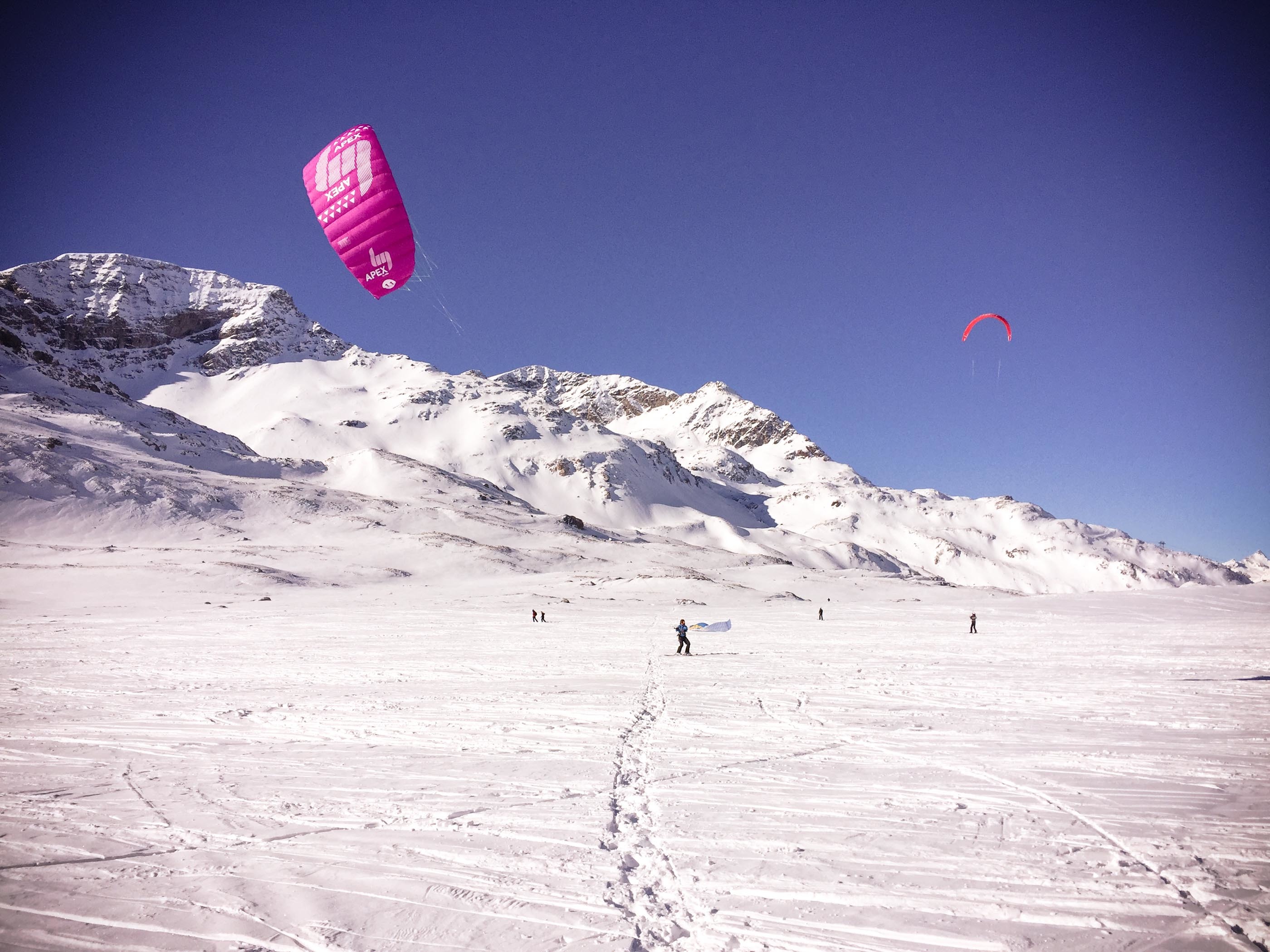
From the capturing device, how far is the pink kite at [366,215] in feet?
58.7

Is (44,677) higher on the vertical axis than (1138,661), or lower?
lower

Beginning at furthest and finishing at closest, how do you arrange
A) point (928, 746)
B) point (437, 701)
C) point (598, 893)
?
point (437, 701) → point (928, 746) → point (598, 893)

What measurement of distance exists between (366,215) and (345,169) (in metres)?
1.54

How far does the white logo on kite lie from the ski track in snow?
13766 mm

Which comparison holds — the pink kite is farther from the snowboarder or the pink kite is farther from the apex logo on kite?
the snowboarder

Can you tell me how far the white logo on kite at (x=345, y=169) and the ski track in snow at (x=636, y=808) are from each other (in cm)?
1377

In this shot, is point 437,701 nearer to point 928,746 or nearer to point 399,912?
point 399,912

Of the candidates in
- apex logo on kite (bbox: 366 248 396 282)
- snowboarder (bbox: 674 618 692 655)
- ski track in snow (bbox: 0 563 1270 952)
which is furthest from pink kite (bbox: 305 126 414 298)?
snowboarder (bbox: 674 618 692 655)

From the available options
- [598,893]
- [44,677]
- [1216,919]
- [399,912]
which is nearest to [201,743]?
[399,912]

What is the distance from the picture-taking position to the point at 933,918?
15.7ft

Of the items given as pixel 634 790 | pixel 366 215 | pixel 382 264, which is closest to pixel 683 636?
pixel 634 790

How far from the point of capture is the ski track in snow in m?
4.75

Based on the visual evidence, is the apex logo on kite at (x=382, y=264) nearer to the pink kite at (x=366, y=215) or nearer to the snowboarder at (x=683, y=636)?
the pink kite at (x=366, y=215)

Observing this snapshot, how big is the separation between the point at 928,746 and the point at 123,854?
982cm
